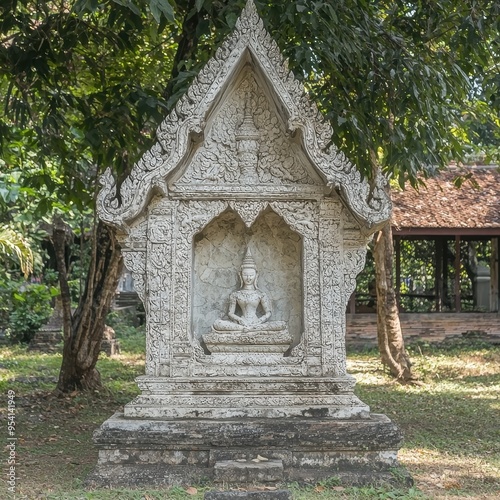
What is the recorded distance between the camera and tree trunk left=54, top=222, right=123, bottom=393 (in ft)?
33.9

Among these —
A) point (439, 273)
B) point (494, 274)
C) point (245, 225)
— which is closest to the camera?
point (245, 225)

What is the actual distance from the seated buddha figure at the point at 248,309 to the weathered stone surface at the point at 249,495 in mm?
1676

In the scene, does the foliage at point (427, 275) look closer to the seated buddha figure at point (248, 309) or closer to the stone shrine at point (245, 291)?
the seated buddha figure at point (248, 309)

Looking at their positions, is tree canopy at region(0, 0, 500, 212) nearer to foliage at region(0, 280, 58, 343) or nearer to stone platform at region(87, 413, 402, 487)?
stone platform at region(87, 413, 402, 487)

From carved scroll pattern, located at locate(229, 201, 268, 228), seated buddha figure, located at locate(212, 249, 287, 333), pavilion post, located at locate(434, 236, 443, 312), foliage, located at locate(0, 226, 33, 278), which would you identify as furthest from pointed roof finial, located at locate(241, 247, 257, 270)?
pavilion post, located at locate(434, 236, 443, 312)

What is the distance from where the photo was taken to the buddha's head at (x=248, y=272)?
692cm

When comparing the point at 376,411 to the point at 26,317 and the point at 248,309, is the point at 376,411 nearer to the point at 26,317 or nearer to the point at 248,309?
the point at 248,309

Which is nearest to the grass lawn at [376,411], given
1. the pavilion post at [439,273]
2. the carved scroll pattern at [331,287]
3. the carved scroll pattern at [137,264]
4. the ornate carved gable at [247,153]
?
the carved scroll pattern at [331,287]

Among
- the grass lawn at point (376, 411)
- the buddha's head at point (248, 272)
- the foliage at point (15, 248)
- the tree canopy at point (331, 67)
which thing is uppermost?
the tree canopy at point (331, 67)

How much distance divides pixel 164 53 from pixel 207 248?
4.92 meters

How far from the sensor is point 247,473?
233 inches

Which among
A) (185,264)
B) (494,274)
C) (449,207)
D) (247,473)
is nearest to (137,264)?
(185,264)

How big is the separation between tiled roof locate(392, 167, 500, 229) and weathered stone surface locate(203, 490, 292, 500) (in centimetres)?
1451

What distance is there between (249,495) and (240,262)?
7.63 feet
